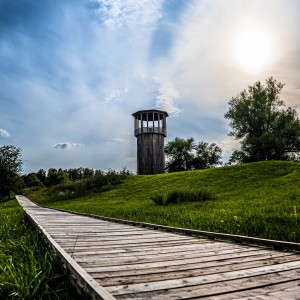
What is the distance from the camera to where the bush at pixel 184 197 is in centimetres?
1680

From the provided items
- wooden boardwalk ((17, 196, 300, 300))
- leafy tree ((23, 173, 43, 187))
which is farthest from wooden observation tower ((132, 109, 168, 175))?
wooden boardwalk ((17, 196, 300, 300))

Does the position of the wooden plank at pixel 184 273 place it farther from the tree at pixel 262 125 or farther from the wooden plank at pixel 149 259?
the tree at pixel 262 125

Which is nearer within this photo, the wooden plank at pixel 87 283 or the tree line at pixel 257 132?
the wooden plank at pixel 87 283

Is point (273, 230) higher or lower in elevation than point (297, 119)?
lower

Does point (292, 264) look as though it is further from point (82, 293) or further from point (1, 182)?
point (1, 182)

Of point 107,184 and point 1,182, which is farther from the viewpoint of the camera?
point 1,182

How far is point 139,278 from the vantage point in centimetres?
355

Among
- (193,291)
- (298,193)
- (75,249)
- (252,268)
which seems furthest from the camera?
(298,193)

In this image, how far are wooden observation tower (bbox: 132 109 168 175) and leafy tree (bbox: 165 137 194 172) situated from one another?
20.7 metres

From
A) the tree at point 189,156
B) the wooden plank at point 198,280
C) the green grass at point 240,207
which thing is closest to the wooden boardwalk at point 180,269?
the wooden plank at point 198,280

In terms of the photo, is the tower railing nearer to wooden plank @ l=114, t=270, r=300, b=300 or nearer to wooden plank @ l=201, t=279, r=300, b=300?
wooden plank @ l=114, t=270, r=300, b=300

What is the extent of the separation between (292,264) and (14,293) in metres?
3.43

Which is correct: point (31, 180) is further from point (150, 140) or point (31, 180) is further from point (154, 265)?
point (154, 265)

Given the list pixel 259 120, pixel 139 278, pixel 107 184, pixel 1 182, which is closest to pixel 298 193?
pixel 139 278
